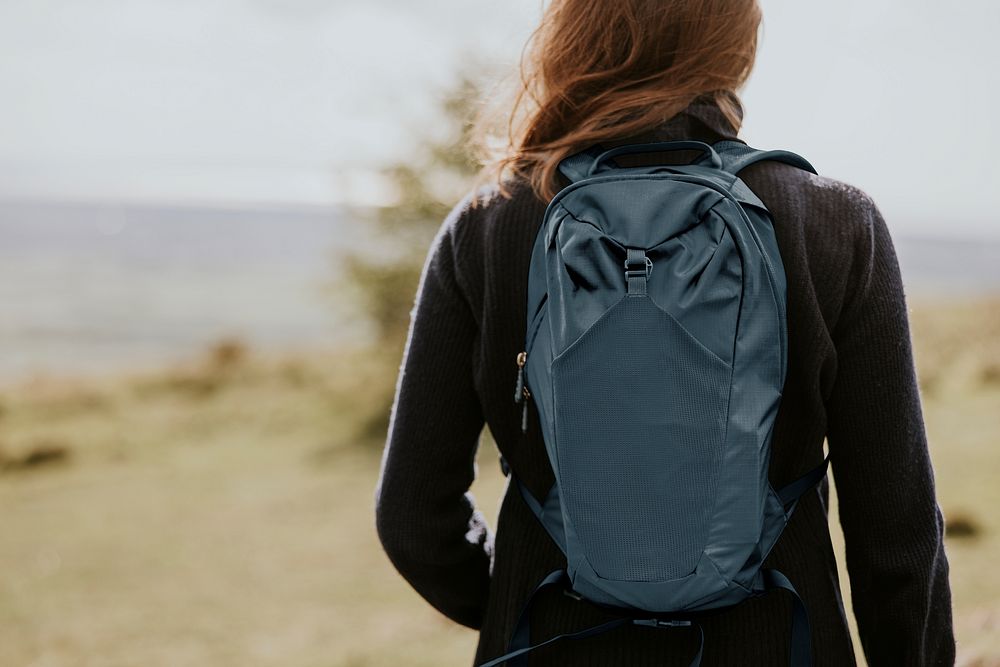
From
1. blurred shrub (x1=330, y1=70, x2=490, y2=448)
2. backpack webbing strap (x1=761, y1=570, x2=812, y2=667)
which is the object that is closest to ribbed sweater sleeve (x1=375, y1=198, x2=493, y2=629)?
backpack webbing strap (x1=761, y1=570, x2=812, y2=667)

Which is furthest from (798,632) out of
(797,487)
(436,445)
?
(436,445)

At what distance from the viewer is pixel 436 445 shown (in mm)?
1547

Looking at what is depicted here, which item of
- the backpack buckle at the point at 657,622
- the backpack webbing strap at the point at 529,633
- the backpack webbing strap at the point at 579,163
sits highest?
the backpack webbing strap at the point at 579,163

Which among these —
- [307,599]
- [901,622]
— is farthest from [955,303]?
[901,622]

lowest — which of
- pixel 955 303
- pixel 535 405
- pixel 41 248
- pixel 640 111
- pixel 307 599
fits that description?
pixel 535 405

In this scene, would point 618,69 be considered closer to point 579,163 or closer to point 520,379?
point 579,163

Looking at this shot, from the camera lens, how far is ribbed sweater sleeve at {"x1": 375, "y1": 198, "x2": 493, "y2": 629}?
1.51m

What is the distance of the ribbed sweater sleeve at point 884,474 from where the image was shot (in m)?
1.36

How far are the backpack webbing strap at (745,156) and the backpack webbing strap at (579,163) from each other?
0.17m

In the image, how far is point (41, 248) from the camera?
86188mm

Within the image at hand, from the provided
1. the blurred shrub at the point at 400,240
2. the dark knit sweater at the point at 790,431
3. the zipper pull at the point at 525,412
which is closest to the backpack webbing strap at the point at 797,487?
the dark knit sweater at the point at 790,431

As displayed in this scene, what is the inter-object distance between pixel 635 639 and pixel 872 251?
2.20ft

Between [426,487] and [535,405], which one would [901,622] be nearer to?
[535,405]

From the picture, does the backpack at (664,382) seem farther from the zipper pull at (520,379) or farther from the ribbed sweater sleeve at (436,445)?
the ribbed sweater sleeve at (436,445)
